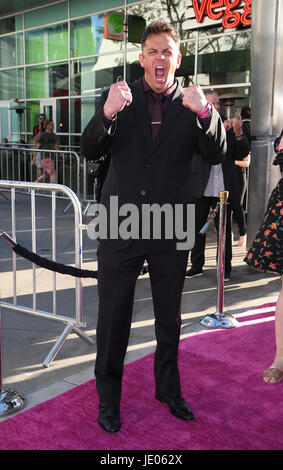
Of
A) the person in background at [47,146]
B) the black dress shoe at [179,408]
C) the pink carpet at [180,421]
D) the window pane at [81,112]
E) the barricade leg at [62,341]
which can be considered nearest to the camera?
the pink carpet at [180,421]

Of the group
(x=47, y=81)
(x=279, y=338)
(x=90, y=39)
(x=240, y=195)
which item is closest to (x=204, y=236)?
(x=240, y=195)

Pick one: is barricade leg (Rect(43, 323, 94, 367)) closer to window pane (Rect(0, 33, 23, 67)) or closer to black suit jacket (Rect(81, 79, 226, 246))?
black suit jacket (Rect(81, 79, 226, 246))

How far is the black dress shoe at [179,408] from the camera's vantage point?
3092 mm

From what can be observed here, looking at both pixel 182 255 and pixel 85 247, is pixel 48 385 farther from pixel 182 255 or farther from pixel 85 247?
pixel 85 247

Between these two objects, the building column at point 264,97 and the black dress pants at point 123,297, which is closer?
the black dress pants at point 123,297

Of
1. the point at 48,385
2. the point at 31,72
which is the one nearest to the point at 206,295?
the point at 48,385

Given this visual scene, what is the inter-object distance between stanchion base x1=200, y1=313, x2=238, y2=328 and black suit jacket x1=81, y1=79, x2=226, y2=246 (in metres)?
2.09

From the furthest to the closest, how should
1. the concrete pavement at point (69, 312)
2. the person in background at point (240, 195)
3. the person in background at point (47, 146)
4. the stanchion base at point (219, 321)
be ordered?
the person in background at point (47, 146)
the person in background at point (240, 195)
the stanchion base at point (219, 321)
the concrete pavement at point (69, 312)

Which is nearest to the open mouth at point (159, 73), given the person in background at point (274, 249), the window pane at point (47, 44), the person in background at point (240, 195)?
the person in background at point (274, 249)

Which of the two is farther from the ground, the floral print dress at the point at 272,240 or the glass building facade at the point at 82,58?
the glass building facade at the point at 82,58

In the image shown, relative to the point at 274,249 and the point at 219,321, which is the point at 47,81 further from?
the point at 274,249

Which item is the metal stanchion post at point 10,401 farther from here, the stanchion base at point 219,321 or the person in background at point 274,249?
the stanchion base at point 219,321

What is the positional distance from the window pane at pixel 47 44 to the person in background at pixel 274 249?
15.0 m

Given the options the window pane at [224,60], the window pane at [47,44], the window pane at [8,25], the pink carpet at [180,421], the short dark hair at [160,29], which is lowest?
the pink carpet at [180,421]
